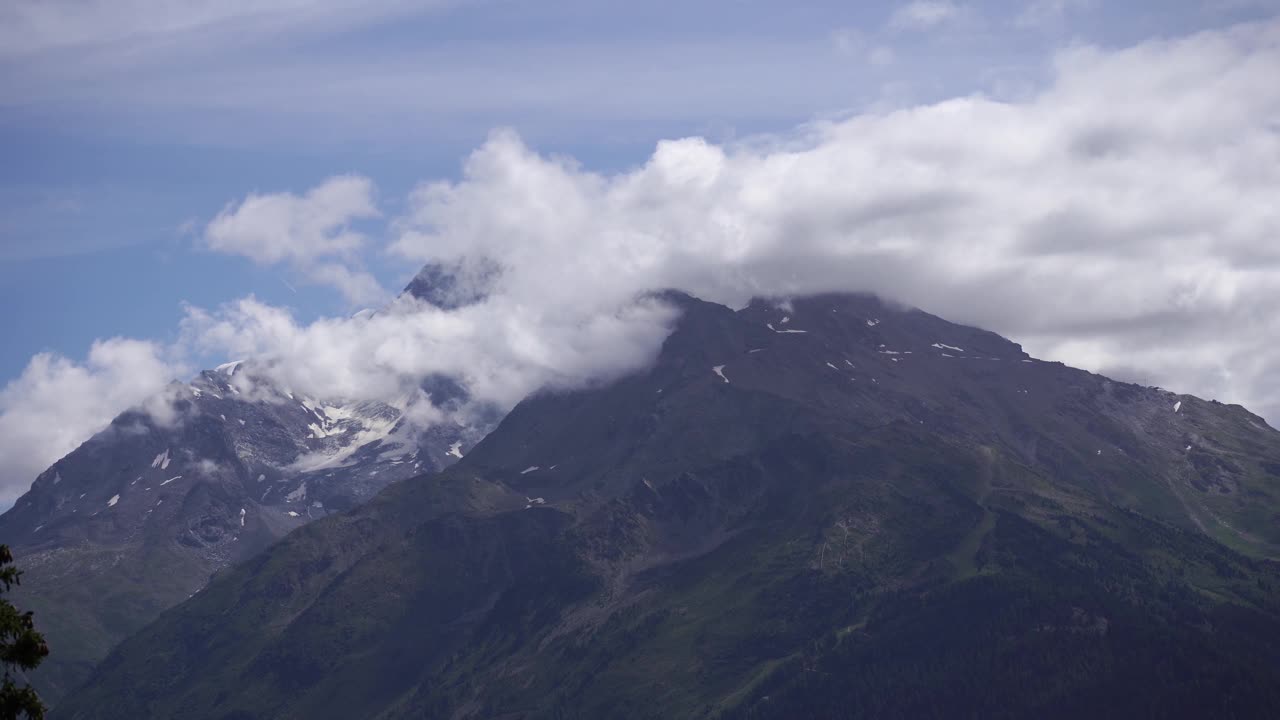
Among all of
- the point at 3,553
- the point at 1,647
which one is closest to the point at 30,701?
the point at 1,647

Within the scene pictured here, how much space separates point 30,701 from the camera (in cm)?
6762

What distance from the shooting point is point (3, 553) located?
2731 inches

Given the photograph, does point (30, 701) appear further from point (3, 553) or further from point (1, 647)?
point (3, 553)

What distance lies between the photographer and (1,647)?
224 feet

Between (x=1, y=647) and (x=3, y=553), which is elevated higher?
(x=3, y=553)

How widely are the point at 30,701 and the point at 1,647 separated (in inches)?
130

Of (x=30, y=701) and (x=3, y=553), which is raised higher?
(x=3, y=553)

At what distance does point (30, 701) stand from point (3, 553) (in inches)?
317

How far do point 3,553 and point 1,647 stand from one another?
4.97 metres
